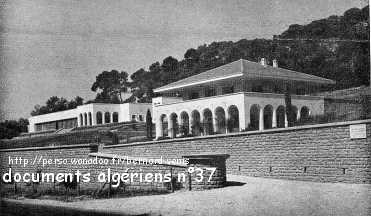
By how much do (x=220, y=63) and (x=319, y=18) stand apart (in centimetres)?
188

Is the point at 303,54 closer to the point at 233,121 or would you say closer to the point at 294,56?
the point at 294,56

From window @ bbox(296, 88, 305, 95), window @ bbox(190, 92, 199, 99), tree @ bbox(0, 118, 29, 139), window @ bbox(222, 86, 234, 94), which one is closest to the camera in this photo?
tree @ bbox(0, 118, 29, 139)

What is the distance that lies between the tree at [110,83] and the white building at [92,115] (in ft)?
0.91

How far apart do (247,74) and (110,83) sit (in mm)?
2433

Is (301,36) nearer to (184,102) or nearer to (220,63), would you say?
(220,63)

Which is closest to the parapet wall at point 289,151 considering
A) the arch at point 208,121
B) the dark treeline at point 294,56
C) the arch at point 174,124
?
the arch at point 208,121

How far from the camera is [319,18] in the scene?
399 inches

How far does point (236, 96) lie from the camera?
10.6 m

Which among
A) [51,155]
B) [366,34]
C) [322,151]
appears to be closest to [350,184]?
[322,151]

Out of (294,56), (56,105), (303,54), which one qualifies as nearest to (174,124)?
(56,105)

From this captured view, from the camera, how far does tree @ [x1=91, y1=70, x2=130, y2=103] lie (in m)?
A: 9.66

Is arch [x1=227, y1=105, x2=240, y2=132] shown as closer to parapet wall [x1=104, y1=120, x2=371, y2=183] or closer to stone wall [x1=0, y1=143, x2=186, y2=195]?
parapet wall [x1=104, y1=120, x2=371, y2=183]

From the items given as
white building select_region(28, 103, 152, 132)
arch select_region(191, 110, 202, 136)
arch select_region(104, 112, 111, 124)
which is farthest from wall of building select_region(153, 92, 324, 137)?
arch select_region(104, 112, 111, 124)

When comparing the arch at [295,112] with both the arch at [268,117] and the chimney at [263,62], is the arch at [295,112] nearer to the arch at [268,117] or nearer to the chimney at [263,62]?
the arch at [268,117]
